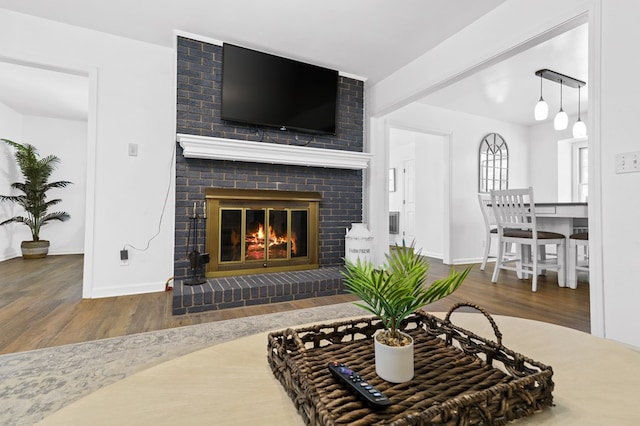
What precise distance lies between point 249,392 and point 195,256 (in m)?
2.29

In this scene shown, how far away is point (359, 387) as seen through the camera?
21.0 inches

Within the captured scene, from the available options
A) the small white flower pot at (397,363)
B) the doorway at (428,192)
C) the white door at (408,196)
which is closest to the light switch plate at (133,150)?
the small white flower pot at (397,363)

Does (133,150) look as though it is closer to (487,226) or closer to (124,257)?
(124,257)

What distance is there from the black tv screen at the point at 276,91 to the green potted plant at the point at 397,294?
2.75 metres

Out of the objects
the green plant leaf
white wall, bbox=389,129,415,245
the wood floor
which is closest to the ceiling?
the wood floor

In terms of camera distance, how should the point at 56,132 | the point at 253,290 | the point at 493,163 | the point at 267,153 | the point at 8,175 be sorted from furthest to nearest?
the point at 56,132, the point at 493,163, the point at 8,175, the point at 267,153, the point at 253,290

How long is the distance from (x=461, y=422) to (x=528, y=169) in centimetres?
636

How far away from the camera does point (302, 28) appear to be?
108 inches

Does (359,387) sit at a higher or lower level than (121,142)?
lower

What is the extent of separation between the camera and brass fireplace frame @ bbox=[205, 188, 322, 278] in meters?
2.93

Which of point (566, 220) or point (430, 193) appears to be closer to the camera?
point (566, 220)

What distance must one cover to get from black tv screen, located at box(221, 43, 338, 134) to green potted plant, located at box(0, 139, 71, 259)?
13.0 ft

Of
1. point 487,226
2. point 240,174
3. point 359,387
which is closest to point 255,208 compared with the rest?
point 240,174

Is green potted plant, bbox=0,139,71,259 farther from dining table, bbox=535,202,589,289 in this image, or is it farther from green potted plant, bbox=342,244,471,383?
dining table, bbox=535,202,589,289
